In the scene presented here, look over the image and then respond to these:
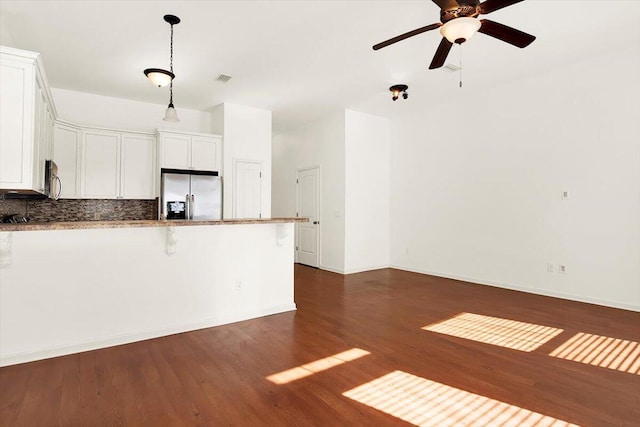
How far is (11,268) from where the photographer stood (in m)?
2.72

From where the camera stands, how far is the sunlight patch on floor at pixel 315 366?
2482mm

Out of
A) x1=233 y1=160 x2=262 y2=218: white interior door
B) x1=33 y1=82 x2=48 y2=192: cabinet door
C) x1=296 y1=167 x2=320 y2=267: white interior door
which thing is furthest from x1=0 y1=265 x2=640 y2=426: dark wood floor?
x1=296 y1=167 x2=320 y2=267: white interior door

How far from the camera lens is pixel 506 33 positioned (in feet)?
9.05

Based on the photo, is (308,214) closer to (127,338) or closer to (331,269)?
(331,269)

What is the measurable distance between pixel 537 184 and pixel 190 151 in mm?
5468

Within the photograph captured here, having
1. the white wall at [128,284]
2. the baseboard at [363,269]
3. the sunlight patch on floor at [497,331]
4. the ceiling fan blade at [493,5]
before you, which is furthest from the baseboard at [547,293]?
the ceiling fan blade at [493,5]

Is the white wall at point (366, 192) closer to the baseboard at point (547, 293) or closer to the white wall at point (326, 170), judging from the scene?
the white wall at point (326, 170)

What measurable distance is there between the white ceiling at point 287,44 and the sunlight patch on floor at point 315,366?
3158 millimetres

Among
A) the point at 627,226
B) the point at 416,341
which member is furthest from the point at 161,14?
the point at 627,226

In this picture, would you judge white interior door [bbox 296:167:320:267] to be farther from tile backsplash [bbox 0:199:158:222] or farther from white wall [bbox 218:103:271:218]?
tile backsplash [bbox 0:199:158:222]

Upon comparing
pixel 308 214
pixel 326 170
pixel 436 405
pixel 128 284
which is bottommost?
pixel 436 405

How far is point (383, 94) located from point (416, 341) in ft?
13.3

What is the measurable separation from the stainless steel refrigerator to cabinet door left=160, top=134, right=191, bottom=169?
13cm

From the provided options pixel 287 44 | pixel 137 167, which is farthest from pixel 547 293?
pixel 137 167
